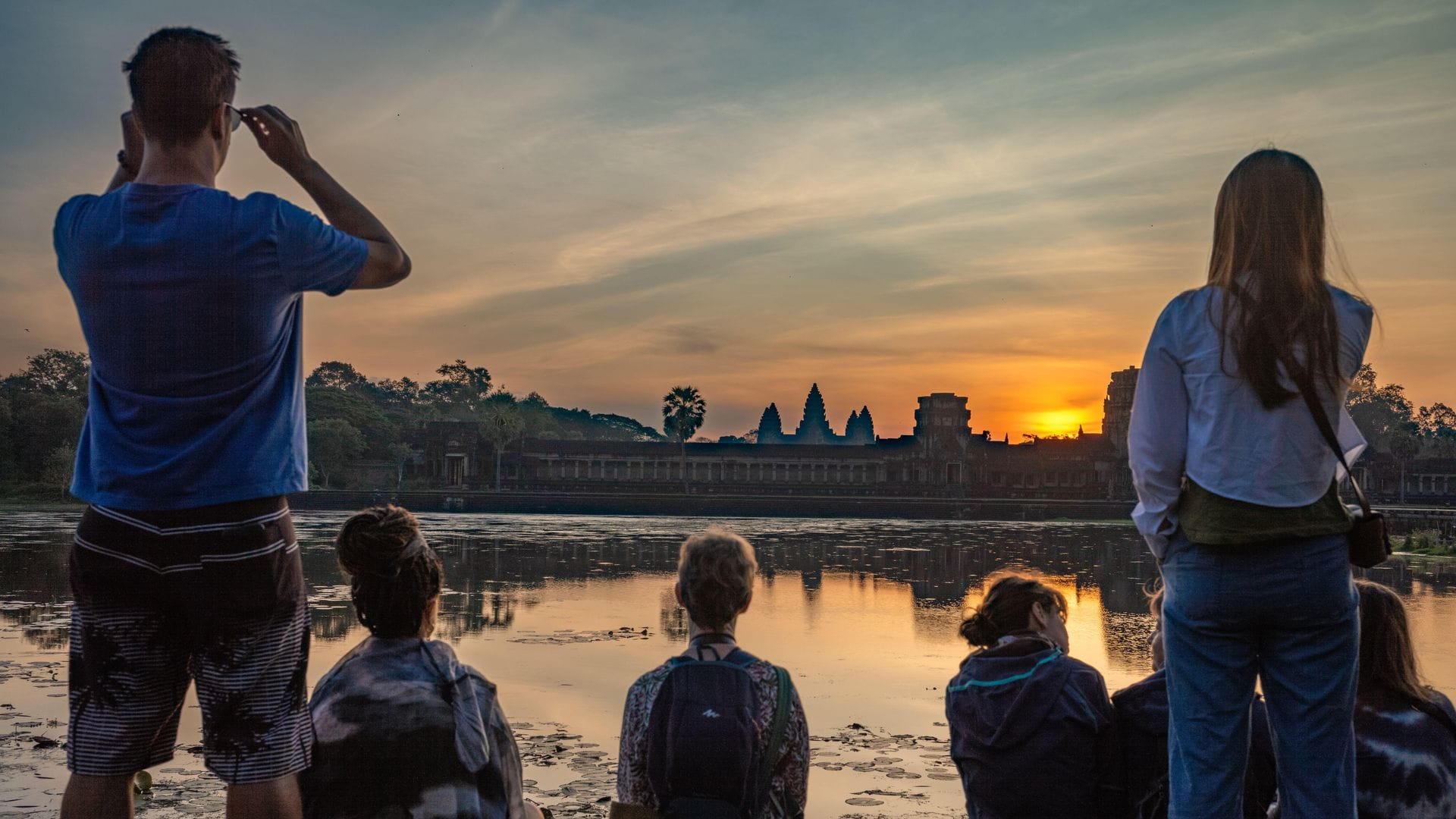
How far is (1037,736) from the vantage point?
111 inches

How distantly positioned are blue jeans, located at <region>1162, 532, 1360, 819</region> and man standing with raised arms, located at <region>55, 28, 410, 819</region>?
1.73 meters

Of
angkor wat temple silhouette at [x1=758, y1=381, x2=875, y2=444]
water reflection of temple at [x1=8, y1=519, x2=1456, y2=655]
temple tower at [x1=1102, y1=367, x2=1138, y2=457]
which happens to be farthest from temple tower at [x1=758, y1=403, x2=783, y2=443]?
water reflection of temple at [x1=8, y1=519, x2=1456, y2=655]

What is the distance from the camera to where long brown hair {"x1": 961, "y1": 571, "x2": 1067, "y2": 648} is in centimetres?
297

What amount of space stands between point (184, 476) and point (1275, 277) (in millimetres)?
2125

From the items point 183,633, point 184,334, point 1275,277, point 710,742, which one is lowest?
point 710,742

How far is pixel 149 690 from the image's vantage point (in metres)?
2.01

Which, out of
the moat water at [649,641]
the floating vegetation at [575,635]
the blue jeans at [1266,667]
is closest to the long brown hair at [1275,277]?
the blue jeans at [1266,667]

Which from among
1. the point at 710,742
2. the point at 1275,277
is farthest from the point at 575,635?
the point at 1275,277

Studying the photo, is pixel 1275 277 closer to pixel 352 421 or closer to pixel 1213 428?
pixel 1213 428

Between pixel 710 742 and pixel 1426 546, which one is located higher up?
pixel 710 742

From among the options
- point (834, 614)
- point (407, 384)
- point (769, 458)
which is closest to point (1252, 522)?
point (834, 614)

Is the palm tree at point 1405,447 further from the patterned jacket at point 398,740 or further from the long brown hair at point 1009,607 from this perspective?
the patterned jacket at point 398,740

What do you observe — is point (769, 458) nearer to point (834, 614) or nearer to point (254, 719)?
point (834, 614)

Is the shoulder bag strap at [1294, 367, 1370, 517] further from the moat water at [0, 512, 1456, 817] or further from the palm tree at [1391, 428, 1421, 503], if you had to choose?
the palm tree at [1391, 428, 1421, 503]
